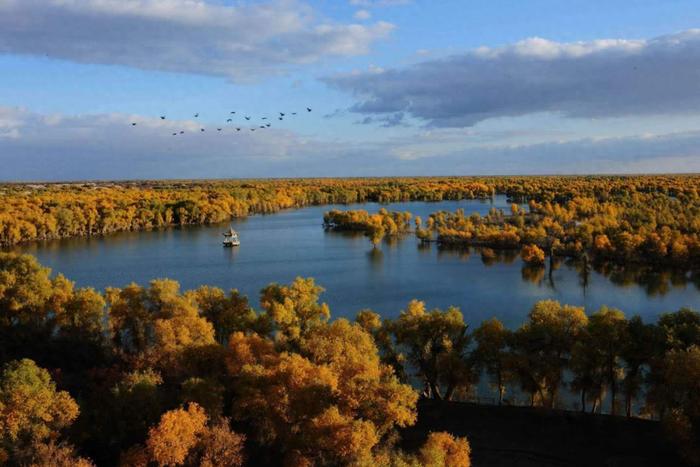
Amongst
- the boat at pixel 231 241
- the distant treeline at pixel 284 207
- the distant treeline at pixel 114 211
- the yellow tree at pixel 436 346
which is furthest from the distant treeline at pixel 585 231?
the yellow tree at pixel 436 346

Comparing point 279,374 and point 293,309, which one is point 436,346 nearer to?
point 293,309

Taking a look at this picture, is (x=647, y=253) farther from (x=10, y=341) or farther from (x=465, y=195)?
(x=465, y=195)

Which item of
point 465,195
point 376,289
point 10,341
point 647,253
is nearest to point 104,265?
point 376,289

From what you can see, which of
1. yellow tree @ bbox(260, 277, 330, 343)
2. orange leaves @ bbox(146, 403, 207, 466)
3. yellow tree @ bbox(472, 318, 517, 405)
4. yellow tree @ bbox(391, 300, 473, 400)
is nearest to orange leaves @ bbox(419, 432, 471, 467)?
yellow tree @ bbox(391, 300, 473, 400)

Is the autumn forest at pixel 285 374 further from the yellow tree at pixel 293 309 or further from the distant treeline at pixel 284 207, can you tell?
the distant treeline at pixel 284 207

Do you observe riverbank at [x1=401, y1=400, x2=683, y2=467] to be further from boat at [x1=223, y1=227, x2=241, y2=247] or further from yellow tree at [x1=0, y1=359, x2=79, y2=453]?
boat at [x1=223, y1=227, x2=241, y2=247]

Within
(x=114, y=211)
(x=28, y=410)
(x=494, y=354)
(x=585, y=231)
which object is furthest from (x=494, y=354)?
(x=114, y=211)
